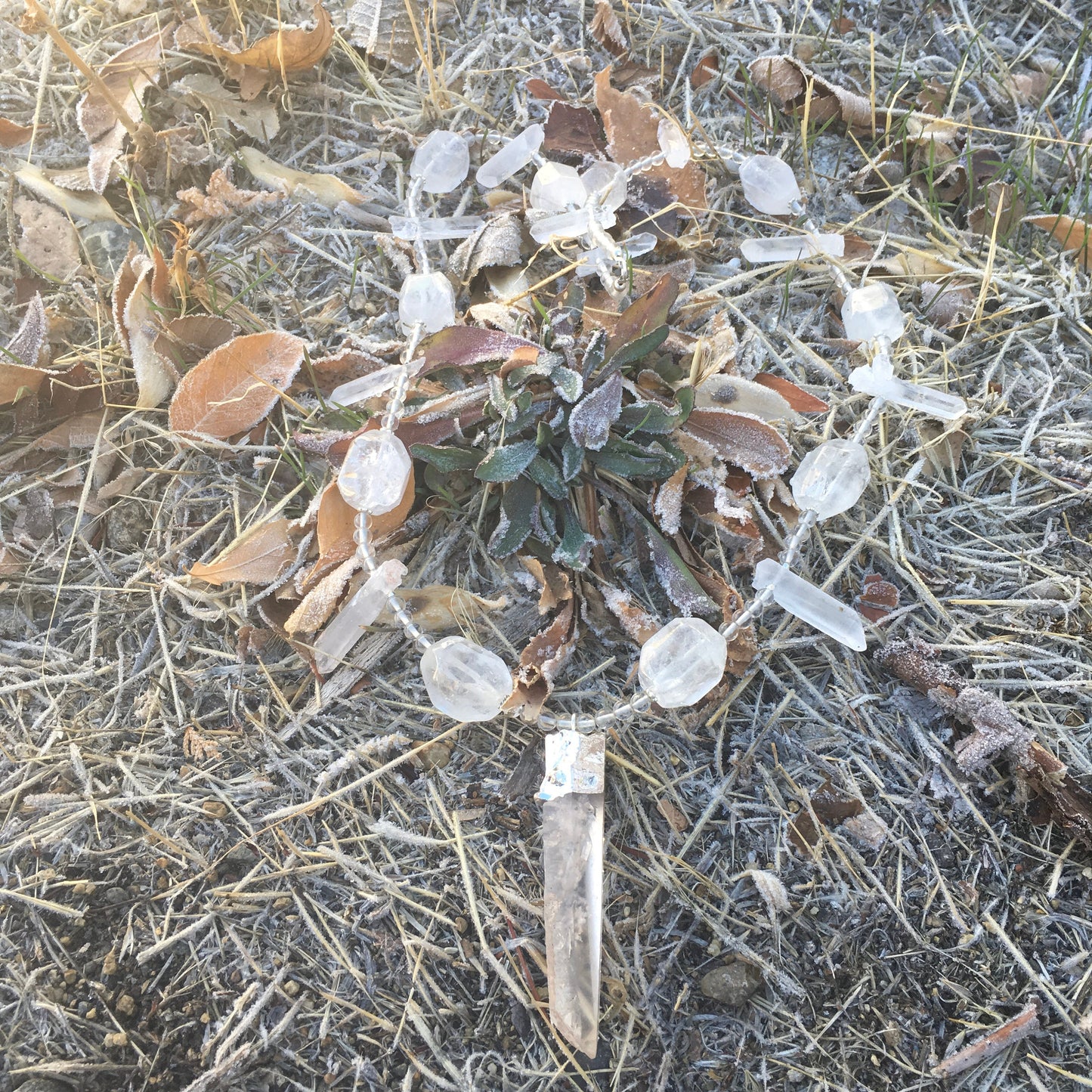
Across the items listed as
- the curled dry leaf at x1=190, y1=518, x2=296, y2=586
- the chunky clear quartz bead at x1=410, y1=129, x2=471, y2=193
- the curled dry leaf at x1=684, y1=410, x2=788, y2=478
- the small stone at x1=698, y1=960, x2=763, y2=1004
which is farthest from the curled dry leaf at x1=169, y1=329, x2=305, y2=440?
the small stone at x1=698, y1=960, x2=763, y2=1004

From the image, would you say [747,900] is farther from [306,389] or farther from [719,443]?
[306,389]

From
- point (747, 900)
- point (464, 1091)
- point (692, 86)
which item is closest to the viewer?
point (464, 1091)

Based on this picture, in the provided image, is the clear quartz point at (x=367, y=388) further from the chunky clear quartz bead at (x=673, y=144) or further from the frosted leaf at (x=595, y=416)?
the chunky clear quartz bead at (x=673, y=144)

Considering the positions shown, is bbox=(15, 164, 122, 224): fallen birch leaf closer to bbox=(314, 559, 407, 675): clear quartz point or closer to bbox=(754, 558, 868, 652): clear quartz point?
bbox=(314, 559, 407, 675): clear quartz point

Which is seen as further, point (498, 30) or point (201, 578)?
point (498, 30)

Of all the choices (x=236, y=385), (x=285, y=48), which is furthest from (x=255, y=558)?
(x=285, y=48)

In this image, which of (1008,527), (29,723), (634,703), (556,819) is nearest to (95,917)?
(29,723)

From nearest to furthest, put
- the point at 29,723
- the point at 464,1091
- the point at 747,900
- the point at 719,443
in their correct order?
1. the point at 464,1091
2. the point at 747,900
3. the point at 29,723
4. the point at 719,443
